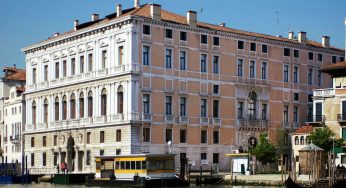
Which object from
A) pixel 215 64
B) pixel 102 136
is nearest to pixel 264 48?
pixel 215 64

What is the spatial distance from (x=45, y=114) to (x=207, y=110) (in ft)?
45.3

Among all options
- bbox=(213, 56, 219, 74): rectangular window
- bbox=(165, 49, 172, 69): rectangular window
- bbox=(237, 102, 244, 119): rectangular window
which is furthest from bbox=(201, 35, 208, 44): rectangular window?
bbox=(237, 102, 244, 119): rectangular window

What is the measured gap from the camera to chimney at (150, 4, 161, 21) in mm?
53156

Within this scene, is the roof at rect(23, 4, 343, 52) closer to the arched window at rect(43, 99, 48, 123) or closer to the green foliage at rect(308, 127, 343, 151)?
the arched window at rect(43, 99, 48, 123)

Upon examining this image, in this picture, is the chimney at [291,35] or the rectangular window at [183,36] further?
the chimney at [291,35]

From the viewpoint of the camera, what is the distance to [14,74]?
76.0 metres

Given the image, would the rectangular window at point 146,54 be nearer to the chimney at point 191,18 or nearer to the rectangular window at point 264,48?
the chimney at point 191,18

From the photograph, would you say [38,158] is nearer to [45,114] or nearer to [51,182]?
[45,114]

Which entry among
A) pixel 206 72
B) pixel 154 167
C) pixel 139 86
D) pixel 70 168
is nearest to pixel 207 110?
pixel 206 72

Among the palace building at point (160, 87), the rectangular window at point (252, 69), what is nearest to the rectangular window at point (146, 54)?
the palace building at point (160, 87)

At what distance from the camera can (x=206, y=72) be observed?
186 feet

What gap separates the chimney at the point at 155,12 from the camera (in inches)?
2093

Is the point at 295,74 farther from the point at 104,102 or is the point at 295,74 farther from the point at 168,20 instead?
the point at 104,102

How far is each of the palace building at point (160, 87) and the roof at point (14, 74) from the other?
10529mm
